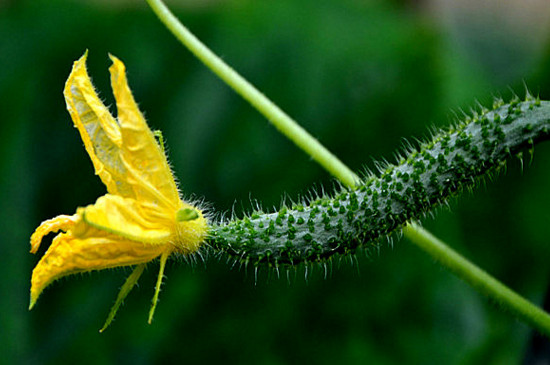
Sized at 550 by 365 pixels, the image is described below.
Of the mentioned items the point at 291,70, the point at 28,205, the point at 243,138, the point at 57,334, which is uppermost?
the point at 291,70

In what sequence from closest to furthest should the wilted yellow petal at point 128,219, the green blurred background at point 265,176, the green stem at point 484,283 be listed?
the wilted yellow petal at point 128,219, the green stem at point 484,283, the green blurred background at point 265,176

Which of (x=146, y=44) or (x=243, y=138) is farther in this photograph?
(x=146, y=44)

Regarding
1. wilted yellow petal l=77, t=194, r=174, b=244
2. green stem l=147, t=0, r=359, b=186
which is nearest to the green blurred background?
green stem l=147, t=0, r=359, b=186

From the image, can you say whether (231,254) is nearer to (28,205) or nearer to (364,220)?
(364,220)

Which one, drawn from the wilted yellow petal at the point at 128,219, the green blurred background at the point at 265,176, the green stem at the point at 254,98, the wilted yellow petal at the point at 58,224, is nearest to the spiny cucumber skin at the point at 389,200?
the wilted yellow petal at the point at 128,219

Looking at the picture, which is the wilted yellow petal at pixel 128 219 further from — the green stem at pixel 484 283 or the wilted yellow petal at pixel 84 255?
the green stem at pixel 484 283

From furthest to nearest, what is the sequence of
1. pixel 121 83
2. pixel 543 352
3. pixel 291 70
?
pixel 291 70 < pixel 543 352 < pixel 121 83

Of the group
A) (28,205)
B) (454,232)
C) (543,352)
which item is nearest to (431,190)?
(543,352)

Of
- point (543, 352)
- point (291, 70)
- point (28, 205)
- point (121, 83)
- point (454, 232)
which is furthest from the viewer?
point (291, 70)
